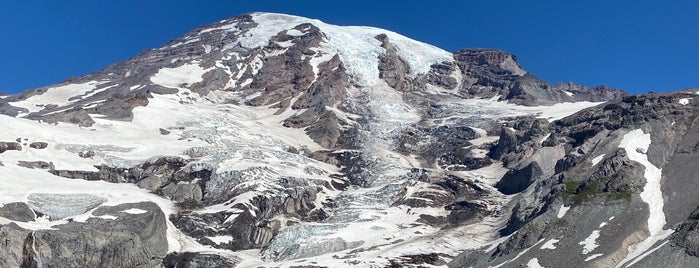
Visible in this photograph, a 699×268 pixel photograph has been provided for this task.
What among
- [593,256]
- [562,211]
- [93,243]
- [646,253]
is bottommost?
[646,253]

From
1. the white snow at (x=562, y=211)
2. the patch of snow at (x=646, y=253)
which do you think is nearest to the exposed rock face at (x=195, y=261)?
the white snow at (x=562, y=211)

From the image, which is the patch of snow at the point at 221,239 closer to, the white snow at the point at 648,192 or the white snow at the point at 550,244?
the white snow at the point at 550,244

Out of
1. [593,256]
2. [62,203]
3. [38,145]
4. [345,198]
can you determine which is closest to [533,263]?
[593,256]

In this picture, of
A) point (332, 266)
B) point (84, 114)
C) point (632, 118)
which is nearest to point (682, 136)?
point (632, 118)

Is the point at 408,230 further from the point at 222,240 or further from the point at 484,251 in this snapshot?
the point at 222,240

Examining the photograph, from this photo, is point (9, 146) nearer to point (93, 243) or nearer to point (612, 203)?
point (93, 243)

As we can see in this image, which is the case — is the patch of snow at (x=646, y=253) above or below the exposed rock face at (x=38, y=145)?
below

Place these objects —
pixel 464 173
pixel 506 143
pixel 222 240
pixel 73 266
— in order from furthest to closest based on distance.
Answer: pixel 506 143 → pixel 464 173 → pixel 222 240 → pixel 73 266
